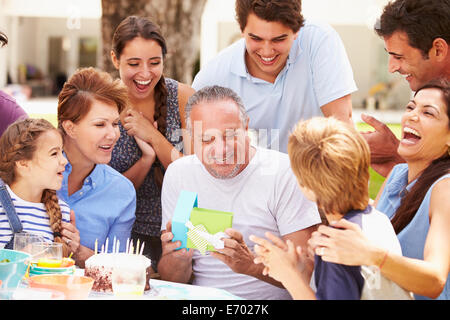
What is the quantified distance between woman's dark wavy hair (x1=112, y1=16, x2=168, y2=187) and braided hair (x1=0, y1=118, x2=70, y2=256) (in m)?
0.89

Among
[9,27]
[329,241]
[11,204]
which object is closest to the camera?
[329,241]

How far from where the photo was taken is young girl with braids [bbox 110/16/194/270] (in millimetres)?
3576

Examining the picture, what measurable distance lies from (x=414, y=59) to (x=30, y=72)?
2585 centimetres

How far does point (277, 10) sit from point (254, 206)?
106 cm

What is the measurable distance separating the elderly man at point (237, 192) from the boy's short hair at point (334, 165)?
0.75 m

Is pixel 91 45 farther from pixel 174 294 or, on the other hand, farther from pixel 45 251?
pixel 174 294

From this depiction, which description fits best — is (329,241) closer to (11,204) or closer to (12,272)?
(12,272)

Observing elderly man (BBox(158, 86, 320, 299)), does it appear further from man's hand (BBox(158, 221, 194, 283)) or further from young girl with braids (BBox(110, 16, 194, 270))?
young girl with braids (BBox(110, 16, 194, 270))

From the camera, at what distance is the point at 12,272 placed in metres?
2.20

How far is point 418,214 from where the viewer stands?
99.0 inches

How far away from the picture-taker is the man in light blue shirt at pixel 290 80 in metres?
3.56

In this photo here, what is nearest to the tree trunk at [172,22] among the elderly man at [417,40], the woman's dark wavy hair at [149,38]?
the woman's dark wavy hair at [149,38]

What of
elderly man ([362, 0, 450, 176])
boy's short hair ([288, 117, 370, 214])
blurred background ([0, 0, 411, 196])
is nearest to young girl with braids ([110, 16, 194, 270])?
elderly man ([362, 0, 450, 176])
